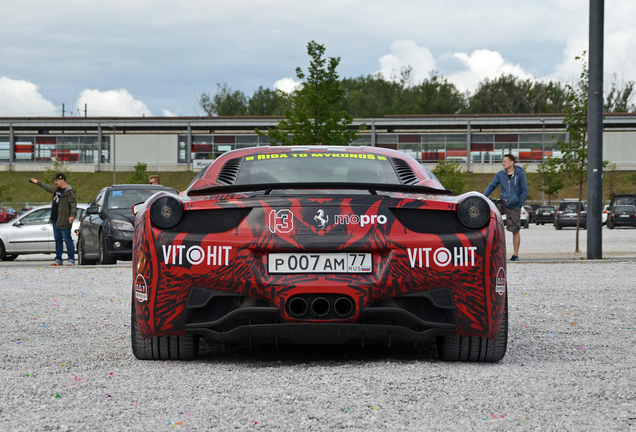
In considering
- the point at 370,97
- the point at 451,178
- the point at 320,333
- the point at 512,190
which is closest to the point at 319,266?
the point at 320,333

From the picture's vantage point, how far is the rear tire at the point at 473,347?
3980mm

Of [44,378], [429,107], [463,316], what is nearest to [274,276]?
[463,316]

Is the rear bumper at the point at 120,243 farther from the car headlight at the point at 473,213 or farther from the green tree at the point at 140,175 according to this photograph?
the green tree at the point at 140,175

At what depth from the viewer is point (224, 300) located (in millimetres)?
3742

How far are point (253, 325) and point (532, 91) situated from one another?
94167 mm

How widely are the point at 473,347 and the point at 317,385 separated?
3.34 feet

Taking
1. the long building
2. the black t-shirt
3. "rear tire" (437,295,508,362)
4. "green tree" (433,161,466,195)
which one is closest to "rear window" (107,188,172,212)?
the black t-shirt

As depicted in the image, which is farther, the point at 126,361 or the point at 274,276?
the point at 126,361

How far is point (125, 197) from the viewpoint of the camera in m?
13.4

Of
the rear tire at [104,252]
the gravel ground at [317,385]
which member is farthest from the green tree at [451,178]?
the gravel ground at [317,385]

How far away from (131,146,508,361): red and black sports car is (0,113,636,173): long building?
227 feet

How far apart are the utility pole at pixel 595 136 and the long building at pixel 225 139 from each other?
59.8 m

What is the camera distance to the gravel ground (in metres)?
2.85

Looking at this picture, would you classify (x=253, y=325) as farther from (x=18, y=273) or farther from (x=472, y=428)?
(x=18, y=273)
